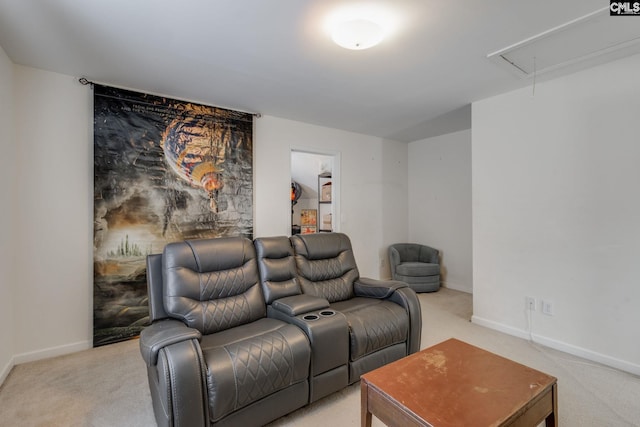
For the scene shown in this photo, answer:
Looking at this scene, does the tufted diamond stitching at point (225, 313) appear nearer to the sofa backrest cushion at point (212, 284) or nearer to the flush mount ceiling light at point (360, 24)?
the sofa backrest cushion at point (212, 284)

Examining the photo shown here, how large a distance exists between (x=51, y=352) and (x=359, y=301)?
2.65 meters

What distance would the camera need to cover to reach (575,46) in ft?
6.98

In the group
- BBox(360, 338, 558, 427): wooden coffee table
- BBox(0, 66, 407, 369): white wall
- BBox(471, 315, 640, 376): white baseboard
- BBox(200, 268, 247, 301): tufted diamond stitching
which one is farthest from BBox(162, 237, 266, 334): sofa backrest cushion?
BBox(471, 315, 640, 376): white baseboard

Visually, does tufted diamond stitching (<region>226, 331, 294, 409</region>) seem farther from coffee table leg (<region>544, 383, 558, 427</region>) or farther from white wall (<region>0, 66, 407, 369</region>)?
white wall (<region>0, 66, 407, 369</region>)

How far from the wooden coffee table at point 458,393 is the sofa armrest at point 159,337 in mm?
920

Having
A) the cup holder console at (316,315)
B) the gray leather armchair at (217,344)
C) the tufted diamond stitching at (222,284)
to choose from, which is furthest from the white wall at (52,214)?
the cup holder console at (316,315)

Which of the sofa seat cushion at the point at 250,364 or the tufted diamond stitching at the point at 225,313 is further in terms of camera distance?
the tufted diamond stitching at the point at 225,313

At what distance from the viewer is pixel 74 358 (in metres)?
2.46

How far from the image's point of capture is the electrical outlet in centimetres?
280

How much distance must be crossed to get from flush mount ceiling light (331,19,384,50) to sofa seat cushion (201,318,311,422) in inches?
72.5

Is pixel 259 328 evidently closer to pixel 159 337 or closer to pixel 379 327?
pixel 159 337

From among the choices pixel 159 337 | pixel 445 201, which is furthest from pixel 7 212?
pixel 445 201

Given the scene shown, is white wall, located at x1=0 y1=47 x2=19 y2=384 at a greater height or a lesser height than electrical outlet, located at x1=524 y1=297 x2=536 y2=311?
greater

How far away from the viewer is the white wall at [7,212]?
2139mm
